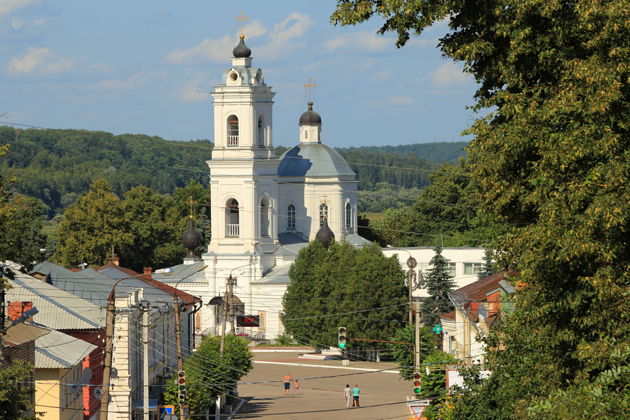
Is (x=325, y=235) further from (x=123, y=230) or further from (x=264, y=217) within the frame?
(x=123, y=230)

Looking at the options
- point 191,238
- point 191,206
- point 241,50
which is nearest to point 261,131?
point 241,50

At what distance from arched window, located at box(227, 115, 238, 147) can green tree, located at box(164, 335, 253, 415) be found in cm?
3900

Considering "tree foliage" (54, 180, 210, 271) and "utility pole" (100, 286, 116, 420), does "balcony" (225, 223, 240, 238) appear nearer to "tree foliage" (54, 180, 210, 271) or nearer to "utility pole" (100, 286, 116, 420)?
"tree foliage" (54, 180, 210, 271)

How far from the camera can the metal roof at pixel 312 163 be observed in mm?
106812

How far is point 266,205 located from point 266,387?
105 ft

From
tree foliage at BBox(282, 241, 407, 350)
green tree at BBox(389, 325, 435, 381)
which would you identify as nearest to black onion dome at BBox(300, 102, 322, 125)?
tree foliage at BBox(282, 241, 407, 350)

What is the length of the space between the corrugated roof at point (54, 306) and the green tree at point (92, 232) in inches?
2312

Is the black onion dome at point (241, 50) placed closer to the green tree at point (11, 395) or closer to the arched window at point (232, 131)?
the arched window at point (232, 131)

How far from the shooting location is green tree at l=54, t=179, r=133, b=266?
105 metres

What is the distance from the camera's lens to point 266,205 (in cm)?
9838

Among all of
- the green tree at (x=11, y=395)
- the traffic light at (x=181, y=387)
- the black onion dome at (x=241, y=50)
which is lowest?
the traffic light at (x=181, y=387)

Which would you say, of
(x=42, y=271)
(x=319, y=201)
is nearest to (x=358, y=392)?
(x=42, y=271)

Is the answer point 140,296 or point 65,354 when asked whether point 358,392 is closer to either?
point 140,296

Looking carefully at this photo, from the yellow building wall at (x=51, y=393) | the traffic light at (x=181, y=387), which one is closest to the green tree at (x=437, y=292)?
the traffic light at (x=181, y=387)
